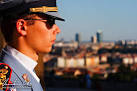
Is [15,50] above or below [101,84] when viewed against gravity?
above

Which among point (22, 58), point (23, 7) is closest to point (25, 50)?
point (22, 58)

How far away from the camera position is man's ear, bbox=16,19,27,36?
985mm

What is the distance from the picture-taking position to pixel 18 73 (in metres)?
0.93

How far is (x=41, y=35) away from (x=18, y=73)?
161 millimetres

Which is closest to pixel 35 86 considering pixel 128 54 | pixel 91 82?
pixel 91 82

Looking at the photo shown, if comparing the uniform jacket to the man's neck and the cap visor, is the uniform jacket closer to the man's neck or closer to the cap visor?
the man's neck

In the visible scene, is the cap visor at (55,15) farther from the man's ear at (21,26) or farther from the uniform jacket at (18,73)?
the uniform jacket at (18,73)

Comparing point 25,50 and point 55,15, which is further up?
point 55,15

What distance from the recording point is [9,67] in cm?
92

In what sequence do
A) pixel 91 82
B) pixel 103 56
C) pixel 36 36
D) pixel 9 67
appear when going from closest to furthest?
pixel 9 67, pixel 36 36, pixel 91 82, pixel 103 56

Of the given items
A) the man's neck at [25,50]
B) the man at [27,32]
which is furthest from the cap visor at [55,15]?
the man's neck at [25,50]

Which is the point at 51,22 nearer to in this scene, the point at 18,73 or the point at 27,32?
the point at 27,32

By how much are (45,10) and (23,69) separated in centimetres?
20

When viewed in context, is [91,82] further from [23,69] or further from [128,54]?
[128,54]
